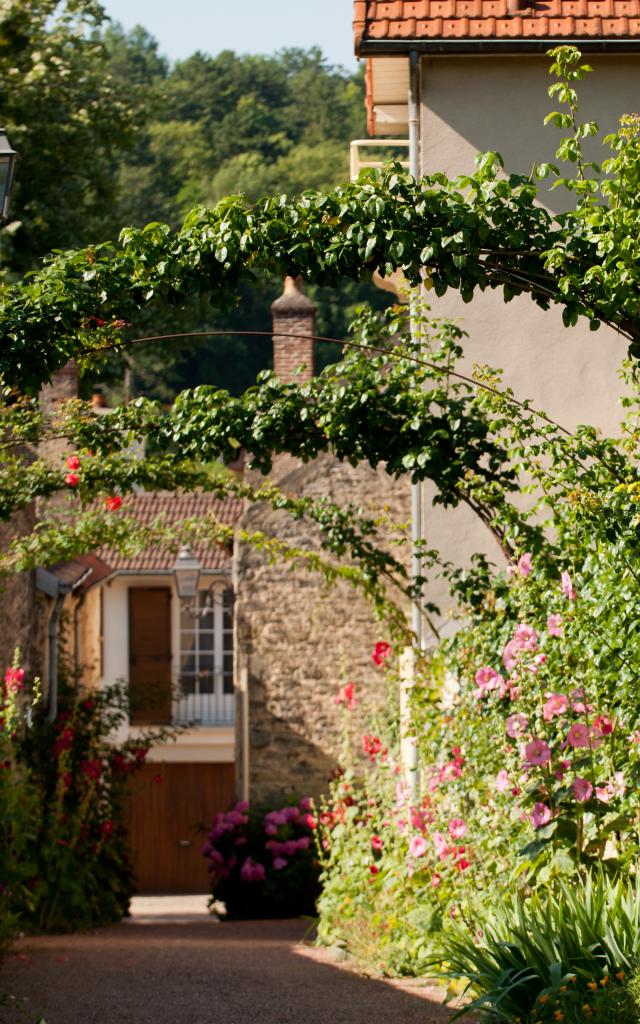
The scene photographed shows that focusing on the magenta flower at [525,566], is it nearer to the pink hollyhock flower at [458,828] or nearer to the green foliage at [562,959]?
the pink hollyhock flower at [458,828]

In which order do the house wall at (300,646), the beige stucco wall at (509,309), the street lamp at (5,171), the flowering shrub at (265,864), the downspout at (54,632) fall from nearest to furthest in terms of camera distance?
the street lamp at (5,171) < the beige stucco wall at (509,309) < the flowering shrub at (265,864) < the downspout at (54,632) < the house wall at (300,646)

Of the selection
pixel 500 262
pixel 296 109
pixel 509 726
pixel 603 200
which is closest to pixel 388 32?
pixel 603 200

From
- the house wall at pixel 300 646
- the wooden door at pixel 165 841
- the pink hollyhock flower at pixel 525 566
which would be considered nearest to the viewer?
the pink hollyhock flower at pixel 525 566

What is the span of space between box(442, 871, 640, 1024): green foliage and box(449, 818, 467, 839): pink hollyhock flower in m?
1.36

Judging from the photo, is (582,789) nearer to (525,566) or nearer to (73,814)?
(525,566)

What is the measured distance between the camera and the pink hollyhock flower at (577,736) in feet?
21.4

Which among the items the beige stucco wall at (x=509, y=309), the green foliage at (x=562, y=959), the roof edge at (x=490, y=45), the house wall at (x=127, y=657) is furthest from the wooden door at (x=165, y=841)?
the green foliage at (x=562, y=959)

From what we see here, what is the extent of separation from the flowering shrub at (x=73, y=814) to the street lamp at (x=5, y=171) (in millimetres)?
5368

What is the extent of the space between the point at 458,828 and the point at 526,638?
1.36m

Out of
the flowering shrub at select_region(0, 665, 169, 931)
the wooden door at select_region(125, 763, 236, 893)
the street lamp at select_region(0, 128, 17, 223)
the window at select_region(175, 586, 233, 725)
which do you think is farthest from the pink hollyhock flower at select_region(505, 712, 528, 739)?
the window at select_region(175, 586, 233, 725)

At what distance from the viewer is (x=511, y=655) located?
686cm

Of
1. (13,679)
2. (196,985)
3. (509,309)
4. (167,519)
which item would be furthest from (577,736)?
(167,519)

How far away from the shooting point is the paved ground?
274 inches

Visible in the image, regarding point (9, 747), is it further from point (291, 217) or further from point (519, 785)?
point (291, 217)
